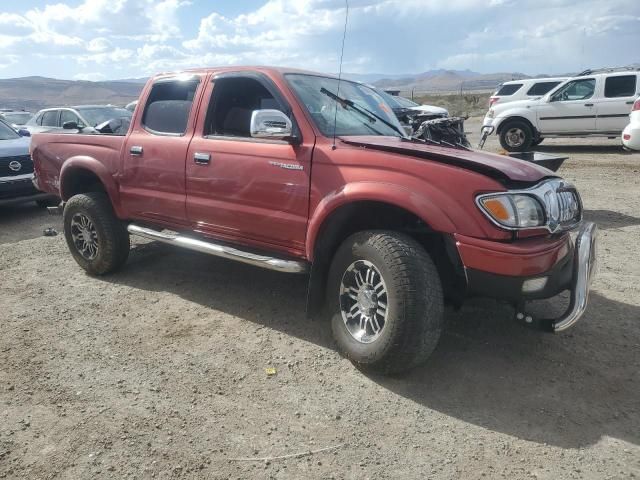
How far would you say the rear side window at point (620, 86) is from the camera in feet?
41.1

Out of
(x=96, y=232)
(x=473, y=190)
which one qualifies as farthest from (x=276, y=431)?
(x=96, y=232)

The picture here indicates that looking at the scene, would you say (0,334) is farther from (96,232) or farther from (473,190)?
(473,190)

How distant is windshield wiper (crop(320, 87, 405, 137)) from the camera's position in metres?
4.05

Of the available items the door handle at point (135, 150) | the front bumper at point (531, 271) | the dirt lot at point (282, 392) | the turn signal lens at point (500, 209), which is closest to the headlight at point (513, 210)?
the turn signal lens at point (500, 209)

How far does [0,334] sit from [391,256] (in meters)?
3.15

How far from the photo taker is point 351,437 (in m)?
2.81

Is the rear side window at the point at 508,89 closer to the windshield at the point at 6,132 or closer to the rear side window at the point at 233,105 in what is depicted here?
the windshield at the point at 6,132

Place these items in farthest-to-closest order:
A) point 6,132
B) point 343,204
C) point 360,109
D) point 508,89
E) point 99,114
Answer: point 508,89
point 99,114
point 6,132
point 360,109
point 343,204

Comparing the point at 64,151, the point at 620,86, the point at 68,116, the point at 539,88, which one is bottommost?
the point at 64,151

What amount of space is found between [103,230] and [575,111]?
1195 centimetres

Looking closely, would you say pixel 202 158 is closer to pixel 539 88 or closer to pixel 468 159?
pixel 468 159

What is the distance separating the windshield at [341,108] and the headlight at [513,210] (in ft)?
4.16

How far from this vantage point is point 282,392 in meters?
3.24

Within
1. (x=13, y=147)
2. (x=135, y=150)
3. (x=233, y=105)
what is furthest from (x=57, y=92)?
(x=233, y=105)
